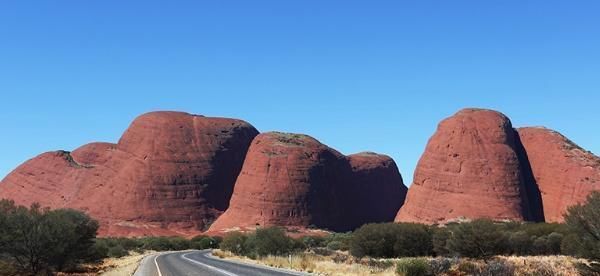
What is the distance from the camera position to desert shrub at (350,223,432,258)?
50.8 m

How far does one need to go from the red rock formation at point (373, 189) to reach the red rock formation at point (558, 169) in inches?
1508

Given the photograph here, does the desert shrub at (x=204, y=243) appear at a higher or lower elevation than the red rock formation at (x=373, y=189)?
lower

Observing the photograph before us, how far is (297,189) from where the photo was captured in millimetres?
117750

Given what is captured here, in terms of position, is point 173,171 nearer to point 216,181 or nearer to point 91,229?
point 216,181

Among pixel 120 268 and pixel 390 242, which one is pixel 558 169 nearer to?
pixel 390 242

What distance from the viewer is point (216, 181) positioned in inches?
5118

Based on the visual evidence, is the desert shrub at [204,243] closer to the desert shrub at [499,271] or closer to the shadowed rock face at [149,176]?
the shadowed rock face at [149,176]

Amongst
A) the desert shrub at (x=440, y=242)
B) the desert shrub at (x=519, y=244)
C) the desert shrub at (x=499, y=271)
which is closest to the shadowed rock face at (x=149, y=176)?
the desert shrub at (x=440, y=242)

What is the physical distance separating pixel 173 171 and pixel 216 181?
→ 9489mm

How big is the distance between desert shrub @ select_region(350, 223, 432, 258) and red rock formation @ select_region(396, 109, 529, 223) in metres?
52.2

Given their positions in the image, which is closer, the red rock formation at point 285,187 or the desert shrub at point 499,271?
the desert shrub at point 499,271

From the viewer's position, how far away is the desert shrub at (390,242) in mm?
50844

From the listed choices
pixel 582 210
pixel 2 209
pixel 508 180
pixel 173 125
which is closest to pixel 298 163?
pixel 173 125

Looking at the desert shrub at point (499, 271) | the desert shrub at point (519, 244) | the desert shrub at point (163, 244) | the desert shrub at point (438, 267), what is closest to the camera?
the desert shrub at point (499, 271)
